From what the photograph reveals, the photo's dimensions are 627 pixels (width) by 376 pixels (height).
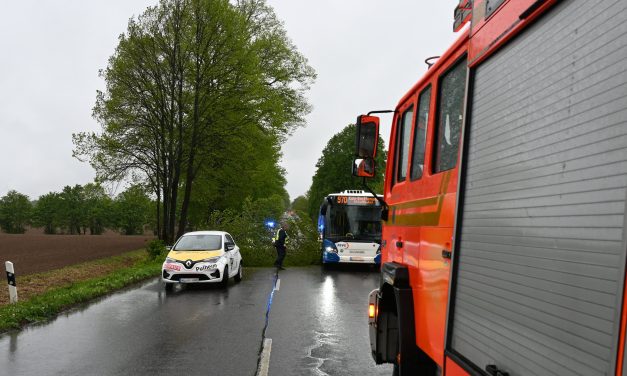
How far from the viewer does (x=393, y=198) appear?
4816 millimetres

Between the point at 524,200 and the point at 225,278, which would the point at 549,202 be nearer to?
the point at 524,200

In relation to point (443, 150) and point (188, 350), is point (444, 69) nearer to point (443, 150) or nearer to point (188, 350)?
point (443, 150)

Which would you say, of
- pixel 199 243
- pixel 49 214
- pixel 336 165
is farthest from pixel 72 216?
pixel 199 243

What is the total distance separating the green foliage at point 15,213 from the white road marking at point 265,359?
352 feet

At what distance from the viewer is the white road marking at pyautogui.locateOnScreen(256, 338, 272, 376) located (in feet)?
19.5

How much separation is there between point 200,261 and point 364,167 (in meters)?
9.85

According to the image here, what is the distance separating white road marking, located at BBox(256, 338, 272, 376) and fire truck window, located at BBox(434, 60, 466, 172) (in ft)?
11.5

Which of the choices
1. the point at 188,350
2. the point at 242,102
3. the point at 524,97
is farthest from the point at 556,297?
the point at 242,102

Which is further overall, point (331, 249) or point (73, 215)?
point (73, 215)

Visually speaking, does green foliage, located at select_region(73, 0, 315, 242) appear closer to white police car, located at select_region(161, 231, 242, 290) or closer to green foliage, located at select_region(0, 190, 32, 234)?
white police car, located at select_region(161, 231, 242, 290)

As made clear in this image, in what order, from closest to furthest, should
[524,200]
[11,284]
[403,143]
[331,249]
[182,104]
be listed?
[524,200] < [403,143] < [11,284] < [331,249] < [182,104]

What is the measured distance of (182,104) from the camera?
28078 mm

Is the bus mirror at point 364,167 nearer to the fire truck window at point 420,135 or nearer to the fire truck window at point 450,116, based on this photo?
the fire truck window at point 420,135

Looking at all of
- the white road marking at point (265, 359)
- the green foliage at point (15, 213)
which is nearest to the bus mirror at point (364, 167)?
the white road marking at point (265, 359)
